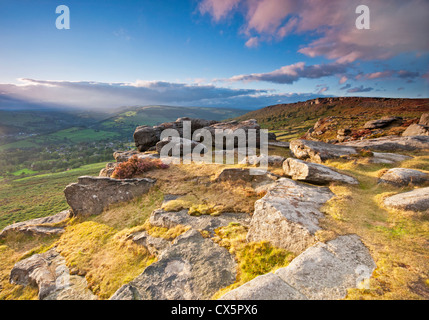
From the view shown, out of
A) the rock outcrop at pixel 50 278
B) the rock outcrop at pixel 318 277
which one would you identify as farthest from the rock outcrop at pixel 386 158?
the rock outcrop at pixel 50 278

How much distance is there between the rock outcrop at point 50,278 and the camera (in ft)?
30.2

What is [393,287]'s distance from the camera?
5.75 metres

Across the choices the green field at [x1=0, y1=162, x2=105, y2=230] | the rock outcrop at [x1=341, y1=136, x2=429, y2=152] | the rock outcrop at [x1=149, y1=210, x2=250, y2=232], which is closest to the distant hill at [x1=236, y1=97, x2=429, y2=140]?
the rock outcrop at [x1=341, y1=136, x2=429, y2=152]

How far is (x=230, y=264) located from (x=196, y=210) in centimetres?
551

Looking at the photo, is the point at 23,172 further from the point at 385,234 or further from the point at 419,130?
the point at 419,130

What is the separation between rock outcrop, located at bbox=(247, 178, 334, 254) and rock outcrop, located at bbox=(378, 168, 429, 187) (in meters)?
5.84

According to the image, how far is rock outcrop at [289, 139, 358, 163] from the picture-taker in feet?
71.7

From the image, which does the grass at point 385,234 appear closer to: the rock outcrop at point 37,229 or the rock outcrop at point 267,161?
the rock outcrop at point 267,161

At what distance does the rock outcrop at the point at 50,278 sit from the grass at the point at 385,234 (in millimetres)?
12080

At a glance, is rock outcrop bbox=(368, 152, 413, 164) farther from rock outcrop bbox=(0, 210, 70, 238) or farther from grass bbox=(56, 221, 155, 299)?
rock outcrop bbox=(0, 210, 70, 238)

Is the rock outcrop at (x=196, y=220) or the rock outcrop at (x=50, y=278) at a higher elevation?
the rock outcrop at (x=196, y=220)

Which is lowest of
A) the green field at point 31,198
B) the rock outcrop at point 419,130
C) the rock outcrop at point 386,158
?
the green field at point 31,198

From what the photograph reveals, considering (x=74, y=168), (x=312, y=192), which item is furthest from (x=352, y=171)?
(x=74, y=168)

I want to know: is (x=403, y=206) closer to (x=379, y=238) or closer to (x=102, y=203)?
(x=379, y=238)
